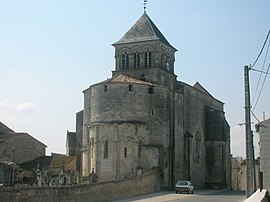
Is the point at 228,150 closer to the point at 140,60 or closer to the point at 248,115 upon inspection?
the point at 140,60

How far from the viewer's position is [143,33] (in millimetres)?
53344

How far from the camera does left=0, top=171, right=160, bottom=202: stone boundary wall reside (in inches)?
964

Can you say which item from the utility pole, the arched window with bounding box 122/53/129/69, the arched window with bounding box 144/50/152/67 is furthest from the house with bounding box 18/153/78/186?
the utility pole

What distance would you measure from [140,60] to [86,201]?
24.1m

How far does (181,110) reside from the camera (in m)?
51.3

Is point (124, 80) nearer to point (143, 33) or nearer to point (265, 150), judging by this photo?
point (143, 33)

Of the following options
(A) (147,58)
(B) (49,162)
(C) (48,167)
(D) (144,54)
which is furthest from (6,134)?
(A) (147,58)

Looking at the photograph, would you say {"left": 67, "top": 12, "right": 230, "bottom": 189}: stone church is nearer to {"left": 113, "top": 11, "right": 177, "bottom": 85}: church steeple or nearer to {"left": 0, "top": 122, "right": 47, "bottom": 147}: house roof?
{"left": 113, "top": 11, "right": 177, "bottom": 85}: church steeple

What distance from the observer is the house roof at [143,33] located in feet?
172

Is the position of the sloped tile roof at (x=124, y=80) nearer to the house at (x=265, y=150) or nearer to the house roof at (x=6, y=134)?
the house at (x=265, y=150)

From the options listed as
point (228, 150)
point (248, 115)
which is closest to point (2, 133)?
point (228, 150)

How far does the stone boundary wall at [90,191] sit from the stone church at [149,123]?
3247 millimetres

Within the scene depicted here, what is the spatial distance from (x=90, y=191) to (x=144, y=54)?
23.6 metres

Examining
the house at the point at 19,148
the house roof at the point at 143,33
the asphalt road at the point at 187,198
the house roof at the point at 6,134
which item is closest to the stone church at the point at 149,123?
the house roof at the point at 143,33
